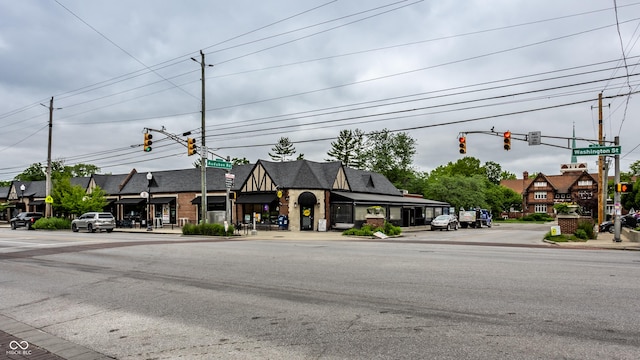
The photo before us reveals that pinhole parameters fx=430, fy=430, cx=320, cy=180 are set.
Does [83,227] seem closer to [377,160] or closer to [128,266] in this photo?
[128,266]

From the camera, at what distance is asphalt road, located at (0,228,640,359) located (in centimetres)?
527

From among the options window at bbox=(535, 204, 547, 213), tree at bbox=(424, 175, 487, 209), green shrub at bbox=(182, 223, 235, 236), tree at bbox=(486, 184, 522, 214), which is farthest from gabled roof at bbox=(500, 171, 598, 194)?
green shrub at bbox=(182, 223, 235, 236)

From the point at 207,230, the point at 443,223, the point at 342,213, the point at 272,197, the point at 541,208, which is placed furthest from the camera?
the point at 541,208

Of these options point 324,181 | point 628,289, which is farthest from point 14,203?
point 628,289

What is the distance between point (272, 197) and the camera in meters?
38.7

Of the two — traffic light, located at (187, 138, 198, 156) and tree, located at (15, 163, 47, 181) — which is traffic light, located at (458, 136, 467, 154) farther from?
tree, located at (15, 163, 47, 181)

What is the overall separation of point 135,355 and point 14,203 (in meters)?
74.8

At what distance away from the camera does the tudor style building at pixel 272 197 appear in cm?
3866

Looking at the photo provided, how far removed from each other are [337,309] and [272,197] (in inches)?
1258

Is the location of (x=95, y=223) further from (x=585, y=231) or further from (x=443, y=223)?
(x=585, y=231)

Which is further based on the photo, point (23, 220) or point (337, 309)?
point (23, 220)

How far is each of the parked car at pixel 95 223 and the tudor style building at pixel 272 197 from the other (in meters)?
4.66

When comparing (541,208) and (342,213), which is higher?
(342,213)

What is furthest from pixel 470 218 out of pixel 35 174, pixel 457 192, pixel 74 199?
pixel 35 174
